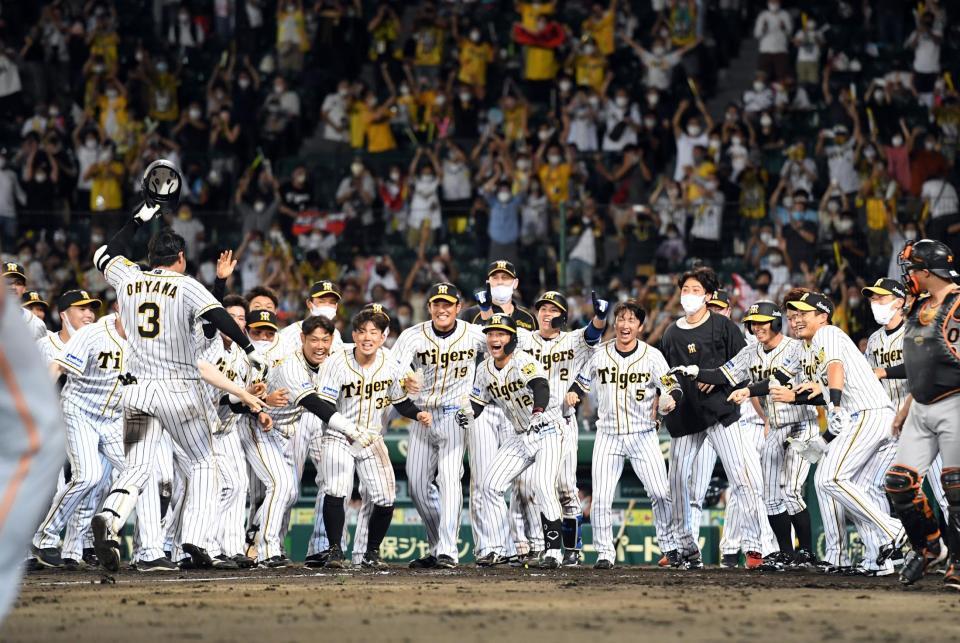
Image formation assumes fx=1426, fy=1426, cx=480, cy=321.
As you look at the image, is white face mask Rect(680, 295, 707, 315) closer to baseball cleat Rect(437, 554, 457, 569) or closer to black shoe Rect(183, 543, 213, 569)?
baseball cleat Rect(437, 554, 457, 569)

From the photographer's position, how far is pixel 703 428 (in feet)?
38.9

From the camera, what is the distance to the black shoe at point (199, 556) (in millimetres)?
10648

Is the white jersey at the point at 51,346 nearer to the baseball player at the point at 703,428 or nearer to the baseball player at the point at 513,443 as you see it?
the baseball player at the point at 513,443

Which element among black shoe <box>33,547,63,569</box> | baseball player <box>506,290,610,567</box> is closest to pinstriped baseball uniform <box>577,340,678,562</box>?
baseball player <box>506,290,610,567</box>

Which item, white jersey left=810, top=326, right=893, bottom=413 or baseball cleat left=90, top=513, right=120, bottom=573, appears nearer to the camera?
baseball cleat left=90, top=513, right=120, bottom=573

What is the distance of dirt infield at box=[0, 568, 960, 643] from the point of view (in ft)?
22.0

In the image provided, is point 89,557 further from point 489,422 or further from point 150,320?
point 489,422

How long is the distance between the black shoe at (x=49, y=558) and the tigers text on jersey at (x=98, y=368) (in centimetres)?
120

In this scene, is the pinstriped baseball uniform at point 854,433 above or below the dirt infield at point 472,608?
above

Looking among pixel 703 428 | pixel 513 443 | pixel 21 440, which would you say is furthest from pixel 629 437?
pixel 21 440

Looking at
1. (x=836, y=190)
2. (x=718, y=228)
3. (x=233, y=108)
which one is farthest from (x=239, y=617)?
(x=233, y=108)

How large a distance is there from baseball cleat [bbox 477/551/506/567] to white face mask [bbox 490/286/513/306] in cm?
215

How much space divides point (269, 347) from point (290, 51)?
1115cm

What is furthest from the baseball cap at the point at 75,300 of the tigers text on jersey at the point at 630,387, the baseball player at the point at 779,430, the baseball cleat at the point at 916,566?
the baseball cleat at the point at 916,566
